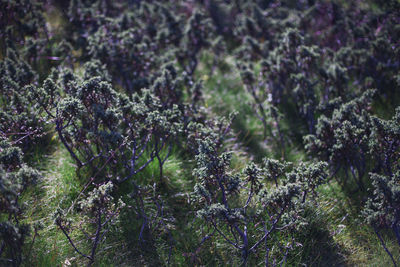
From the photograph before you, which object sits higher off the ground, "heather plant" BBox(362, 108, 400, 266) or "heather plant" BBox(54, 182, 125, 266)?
"heather plant" BBox(54, 182, 125, 266)

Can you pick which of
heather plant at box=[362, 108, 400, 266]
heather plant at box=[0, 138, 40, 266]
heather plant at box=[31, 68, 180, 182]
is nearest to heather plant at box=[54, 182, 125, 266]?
heather plant at box=[0, 138, 40, 266]

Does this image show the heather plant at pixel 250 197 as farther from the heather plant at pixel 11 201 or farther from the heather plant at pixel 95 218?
the heather plant at pixel 11 201

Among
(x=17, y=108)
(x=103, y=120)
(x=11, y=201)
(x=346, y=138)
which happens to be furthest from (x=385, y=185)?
(x=17, y=108)

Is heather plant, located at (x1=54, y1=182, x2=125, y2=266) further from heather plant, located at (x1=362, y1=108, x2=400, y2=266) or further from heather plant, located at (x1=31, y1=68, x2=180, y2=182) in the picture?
heather plant, located at (x1=362, y1=108, x2=400, y2=266)

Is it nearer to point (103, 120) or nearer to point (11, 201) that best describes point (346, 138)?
point (103, 120)

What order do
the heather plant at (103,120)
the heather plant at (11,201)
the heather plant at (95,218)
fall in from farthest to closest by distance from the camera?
the heather plant at (103,120) < the heather plant at (95,218) < the heather plant at (11,201)

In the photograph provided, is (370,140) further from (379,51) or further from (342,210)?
(379,51)

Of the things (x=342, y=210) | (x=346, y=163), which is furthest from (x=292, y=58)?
(x=342, y=210)

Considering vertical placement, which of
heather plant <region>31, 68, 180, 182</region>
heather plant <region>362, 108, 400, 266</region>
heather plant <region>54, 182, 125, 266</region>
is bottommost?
heather plant <region>362, 108, 400, 266</region>

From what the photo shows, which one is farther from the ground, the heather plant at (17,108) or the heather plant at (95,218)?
the heather plant at (17,108)

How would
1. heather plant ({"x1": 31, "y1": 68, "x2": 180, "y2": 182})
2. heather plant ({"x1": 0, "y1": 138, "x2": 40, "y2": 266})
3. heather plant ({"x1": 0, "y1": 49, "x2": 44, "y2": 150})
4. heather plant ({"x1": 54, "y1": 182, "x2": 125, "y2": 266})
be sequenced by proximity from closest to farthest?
heather plant ({"x1": 0, "y1": 138, "x2": 40, "y2": 266}) → heather plant ({"x1": 54, "y1": 182, "x2": 125, "y2": 266}) → heather plant ({"x1": 31, "y1": 68, "x2": 180, "y2": 182}) → heather plant ({"x1": 0, "y1": 49, "x2": 44, "y2": 150})

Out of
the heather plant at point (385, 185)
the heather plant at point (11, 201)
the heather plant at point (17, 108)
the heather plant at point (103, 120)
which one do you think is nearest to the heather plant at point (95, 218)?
the heather plant at point (11, 201)

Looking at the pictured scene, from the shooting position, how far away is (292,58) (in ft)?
16.8

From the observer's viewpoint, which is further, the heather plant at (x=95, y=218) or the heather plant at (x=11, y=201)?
the heather plant at (x=95, y=218)
